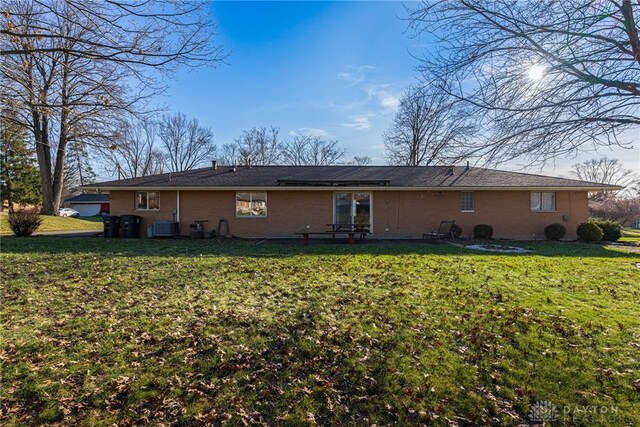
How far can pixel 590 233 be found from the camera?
15.2 metres

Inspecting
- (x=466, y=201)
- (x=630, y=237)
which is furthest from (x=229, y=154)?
(x=630, y=237)

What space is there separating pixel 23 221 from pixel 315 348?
17025 mm

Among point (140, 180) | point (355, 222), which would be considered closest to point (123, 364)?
point (355, 222)

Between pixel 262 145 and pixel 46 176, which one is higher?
pixel 262 145

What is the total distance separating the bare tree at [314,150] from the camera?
152 feet

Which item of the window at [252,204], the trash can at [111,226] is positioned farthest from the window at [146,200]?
the window at [252,204]

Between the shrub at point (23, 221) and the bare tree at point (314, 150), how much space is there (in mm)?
33426

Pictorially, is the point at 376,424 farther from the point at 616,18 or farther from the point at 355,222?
the point at 355,222

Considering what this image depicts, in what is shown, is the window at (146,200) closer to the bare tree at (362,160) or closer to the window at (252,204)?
the window at (252,204)

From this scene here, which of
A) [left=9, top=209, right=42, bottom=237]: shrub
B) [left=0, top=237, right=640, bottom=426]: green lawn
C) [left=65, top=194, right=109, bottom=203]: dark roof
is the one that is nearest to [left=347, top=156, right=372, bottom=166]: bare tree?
[left=9, top=209, right=42, bottom=237]: shrub

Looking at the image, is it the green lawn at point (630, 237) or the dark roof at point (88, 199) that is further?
the dark roof at point (88, 199)

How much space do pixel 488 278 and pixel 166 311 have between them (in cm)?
638

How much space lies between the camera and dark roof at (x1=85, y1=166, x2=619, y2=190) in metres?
15.7

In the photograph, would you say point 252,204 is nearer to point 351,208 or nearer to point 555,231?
point 351,208
